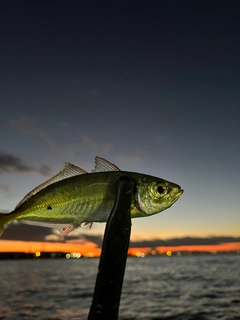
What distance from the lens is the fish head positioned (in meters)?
2.82

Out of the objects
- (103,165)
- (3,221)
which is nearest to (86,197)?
(103,165)

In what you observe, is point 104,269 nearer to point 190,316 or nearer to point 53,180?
point 53,180

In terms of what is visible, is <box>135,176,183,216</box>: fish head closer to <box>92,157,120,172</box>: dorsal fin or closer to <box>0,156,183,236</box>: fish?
<box>0,156,183,236</box>: fish

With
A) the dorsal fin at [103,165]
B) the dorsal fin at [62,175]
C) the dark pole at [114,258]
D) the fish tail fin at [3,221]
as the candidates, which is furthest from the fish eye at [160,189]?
the fish tail fin at [3,221]

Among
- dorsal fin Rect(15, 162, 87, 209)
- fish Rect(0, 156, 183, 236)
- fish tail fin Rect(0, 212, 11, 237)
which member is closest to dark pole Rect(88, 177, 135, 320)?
fish Rect(0, 156, 183, 236)

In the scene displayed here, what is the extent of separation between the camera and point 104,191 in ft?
9.11

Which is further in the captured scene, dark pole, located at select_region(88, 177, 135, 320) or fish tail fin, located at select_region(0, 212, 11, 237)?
fish tail fin, located at select_region(0, 212, 11, 237)

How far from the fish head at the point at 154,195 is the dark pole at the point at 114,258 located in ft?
0.49

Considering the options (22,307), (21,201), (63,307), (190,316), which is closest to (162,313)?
(190,316)

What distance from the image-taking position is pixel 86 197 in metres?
2.76

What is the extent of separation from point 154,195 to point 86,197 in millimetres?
522

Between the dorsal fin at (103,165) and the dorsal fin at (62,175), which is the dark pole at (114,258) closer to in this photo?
the dorsal fin at (103,165)

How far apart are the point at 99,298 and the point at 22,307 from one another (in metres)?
65.3

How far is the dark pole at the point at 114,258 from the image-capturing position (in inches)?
91.7
